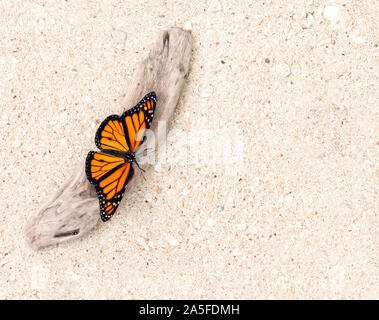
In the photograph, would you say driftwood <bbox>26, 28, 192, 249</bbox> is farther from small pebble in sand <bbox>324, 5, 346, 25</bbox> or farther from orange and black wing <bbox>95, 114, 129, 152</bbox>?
small pebble in sand <bbox>324, 5, 346, 25</bbox>

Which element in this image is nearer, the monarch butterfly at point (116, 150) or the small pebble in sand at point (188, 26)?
the monarch butterfly at point (116, 150)

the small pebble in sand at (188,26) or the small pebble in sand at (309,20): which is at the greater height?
the small pebble in sand at (188,26)

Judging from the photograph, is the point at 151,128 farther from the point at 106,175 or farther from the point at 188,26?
the point at 188,26

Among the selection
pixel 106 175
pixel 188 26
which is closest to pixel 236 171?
pixel 106 175

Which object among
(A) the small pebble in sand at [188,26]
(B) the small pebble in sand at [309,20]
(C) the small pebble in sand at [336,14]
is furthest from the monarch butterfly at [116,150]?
(C) the small pebble in sand at [336,14]

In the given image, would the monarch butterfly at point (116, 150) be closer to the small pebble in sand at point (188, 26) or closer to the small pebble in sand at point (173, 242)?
the small pebble in sand at point (173, 242)

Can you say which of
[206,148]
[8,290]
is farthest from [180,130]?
[8,290]
